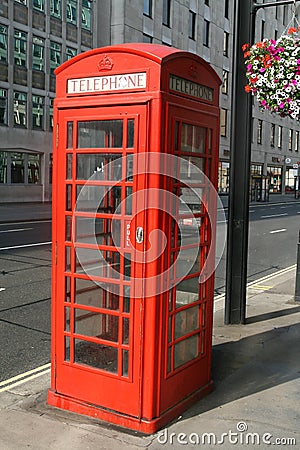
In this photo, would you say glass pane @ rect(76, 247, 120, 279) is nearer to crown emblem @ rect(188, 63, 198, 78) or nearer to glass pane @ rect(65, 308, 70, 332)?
glass pane @ rect(65, 308, 70, 332)

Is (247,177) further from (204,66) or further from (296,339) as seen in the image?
(204,66)

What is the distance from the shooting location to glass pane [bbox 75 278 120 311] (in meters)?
4.07

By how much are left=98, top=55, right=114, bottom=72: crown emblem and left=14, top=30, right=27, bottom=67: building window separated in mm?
28421

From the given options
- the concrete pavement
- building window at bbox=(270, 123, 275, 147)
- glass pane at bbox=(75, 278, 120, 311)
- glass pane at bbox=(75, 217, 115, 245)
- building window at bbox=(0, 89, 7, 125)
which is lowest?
the concrete pavement

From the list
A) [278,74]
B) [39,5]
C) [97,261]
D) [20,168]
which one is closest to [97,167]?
[97,261]

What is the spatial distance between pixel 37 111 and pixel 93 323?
96.8 ft

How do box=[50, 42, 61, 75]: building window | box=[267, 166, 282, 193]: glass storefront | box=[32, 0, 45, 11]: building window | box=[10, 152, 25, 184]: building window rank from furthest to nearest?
box=[267, 166, 282, 193]: glass storefront → box=[50, 42, 61, 75]: building window → box=[10, 152, 25, 184]: building window → box=[32, 0, 45, 11]: building window

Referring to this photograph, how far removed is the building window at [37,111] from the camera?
3162 cm

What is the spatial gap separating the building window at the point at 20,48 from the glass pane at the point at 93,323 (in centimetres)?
2880

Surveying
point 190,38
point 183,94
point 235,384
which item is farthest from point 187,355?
point 190,38

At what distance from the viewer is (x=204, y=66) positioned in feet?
13.9

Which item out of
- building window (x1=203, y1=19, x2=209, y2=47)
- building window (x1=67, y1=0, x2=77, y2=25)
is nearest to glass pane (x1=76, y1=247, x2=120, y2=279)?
building window (x1=67, y1=0, x2=77, y2=25)

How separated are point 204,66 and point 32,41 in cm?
2912

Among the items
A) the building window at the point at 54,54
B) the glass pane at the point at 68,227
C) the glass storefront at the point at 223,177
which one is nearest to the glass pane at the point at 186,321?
the glass pane at the point at 68,227
